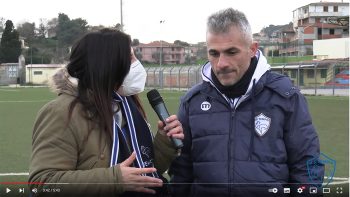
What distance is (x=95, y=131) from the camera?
1.91 m

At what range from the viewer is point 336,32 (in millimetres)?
60719

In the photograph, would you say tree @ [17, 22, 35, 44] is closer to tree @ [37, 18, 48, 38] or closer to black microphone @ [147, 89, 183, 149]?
tree @ [37, 18, 48, 38]

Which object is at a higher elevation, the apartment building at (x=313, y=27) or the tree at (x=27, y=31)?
the apartment building at (x=313, y=27)

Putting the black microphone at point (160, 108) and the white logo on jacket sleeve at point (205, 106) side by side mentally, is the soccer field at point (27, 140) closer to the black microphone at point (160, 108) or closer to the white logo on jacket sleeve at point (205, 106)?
the white logo on jacket sleeve at point (205, 106)

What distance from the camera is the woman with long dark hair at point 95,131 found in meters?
1.83

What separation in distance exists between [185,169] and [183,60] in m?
40.7

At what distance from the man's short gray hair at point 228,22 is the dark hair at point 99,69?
0.38 meters

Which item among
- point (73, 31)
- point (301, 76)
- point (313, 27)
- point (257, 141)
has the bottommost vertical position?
point (301, 76)

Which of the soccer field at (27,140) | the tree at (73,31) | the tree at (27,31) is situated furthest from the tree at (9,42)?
the tree at (73,31)

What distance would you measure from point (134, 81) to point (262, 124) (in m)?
0.60

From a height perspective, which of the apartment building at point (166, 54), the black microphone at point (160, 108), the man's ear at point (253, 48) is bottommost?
the black microphone at point (160, 108)

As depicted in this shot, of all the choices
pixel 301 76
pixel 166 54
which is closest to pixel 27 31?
pixel 301 76

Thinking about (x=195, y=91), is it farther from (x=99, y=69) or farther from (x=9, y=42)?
(x=9, y=42)

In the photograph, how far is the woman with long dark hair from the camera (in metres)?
1.83
